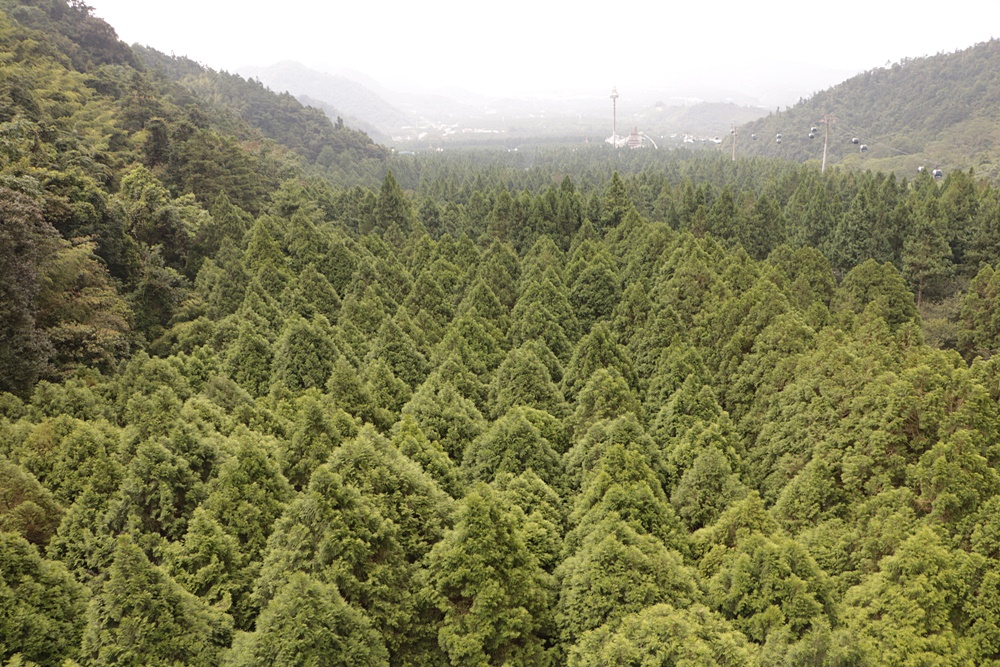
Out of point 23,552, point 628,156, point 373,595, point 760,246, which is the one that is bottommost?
point 373,595

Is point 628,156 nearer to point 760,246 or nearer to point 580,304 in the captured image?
point 760,246

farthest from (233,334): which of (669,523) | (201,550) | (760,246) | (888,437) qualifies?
(760,246)

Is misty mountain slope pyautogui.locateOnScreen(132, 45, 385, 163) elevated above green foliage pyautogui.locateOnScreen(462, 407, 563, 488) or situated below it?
above

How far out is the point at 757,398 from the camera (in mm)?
31109

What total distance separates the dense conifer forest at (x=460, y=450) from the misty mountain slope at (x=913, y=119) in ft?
383

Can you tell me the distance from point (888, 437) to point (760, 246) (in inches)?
1802

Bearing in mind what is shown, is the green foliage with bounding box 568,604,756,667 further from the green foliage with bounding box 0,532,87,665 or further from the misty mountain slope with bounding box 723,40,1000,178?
the misty mountain slope with bounding box 723,40,1000,178

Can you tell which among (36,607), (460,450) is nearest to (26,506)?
(36,607)

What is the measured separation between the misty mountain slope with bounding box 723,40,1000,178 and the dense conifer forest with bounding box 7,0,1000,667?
117 m

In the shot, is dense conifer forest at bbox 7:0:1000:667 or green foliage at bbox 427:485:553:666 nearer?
dense conifer forest at bbox 7:0:1000:667

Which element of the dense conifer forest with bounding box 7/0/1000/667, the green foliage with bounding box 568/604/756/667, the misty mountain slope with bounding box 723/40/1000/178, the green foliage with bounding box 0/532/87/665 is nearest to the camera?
the green foliage with bounding box 568/604/756/667

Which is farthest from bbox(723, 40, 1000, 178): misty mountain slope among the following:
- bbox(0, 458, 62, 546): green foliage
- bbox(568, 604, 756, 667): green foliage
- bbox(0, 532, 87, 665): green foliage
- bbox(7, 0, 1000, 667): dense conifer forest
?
bbox(0, 532, 87, 665): green foliage

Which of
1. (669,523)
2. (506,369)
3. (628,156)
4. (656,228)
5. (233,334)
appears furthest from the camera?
(628,156)

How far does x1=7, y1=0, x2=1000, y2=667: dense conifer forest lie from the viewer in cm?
1605
